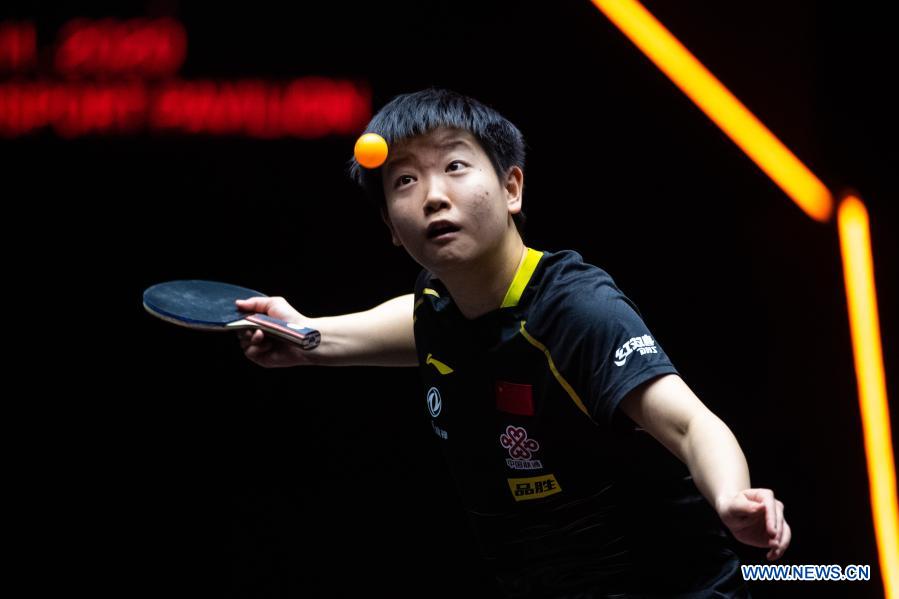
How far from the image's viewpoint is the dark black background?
11.3 ft

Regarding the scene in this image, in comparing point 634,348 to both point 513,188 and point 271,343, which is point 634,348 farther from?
point 271,343

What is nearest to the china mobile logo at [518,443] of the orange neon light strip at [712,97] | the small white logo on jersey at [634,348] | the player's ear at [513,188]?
the small white logo on jersey at [634,348]

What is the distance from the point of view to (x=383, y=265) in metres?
3.71

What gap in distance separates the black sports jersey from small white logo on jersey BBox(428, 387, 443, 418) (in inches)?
2.0

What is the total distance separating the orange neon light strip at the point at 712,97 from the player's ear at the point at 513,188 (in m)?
1.21

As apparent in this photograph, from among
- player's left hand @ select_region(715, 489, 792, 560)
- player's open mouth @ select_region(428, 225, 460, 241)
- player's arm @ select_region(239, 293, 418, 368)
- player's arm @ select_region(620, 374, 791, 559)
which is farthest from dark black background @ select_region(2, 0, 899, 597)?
player's left hand @ select_region(715, 489, 792, 560)

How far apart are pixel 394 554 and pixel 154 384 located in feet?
3.30

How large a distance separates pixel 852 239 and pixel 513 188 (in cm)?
143

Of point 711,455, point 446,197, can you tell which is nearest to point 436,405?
point 446,197

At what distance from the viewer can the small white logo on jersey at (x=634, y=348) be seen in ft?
6.51

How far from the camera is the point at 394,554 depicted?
3719 millimetres

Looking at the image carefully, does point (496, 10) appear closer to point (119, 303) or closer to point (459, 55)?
point (459, 55)

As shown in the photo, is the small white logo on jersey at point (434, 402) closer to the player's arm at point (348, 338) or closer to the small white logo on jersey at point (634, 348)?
the player's arm at point (348, 338)

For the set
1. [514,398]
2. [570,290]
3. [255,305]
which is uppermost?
[255,305]
